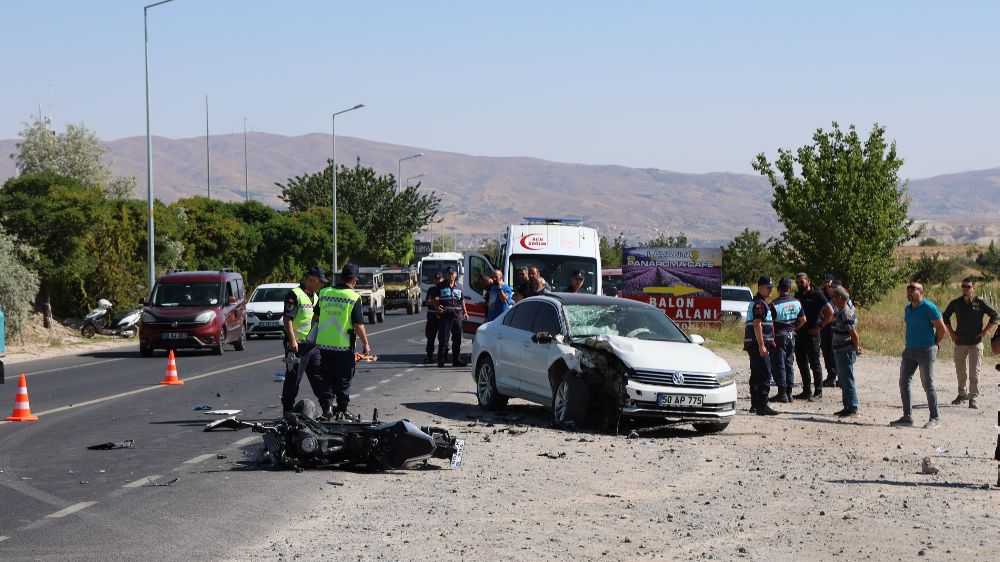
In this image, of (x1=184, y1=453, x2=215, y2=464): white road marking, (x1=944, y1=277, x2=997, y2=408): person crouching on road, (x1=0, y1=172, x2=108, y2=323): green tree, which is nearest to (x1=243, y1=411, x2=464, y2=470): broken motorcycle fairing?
(x1=184, y1=453, x2=215, y2=464): white road marking

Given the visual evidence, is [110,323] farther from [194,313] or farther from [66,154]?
[66,154]

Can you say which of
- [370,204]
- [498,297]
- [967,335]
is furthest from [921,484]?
[370,204]

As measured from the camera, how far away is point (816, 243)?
37.9 metres

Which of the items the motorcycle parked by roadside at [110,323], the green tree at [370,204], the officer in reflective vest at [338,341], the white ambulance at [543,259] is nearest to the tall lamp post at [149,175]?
the motorcycle parked by roadside at [110,323]

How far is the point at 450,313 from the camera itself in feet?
82.3

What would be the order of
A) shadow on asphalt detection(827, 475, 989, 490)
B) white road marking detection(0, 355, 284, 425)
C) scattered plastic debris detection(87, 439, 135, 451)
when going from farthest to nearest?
white road marking detection(0, 355, 284, 425) < scattered plastic debris detection(87, 439, 135, 451) < shadow on asphalt detection(827, 475, 989, 490)

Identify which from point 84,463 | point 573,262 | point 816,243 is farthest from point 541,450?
point 816,243

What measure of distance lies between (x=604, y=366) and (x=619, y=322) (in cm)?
123

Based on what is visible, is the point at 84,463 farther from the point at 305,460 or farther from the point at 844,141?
the point at 844,141

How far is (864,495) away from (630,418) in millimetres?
5051

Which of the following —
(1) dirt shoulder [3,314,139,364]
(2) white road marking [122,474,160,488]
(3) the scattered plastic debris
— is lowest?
(1) dirt shoulder [3,314,139,364]

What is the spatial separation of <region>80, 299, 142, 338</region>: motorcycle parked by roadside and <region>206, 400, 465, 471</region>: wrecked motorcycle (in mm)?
27124

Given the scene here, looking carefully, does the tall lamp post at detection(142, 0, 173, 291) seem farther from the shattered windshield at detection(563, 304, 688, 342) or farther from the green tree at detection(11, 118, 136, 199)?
the green tree at detection(11, 118, 136, 199)

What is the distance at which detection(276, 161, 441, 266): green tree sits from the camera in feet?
290
